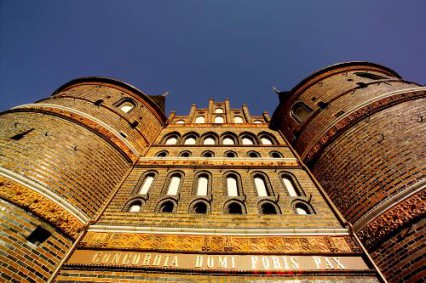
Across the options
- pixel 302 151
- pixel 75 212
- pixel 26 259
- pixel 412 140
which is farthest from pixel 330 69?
pixel 26 259

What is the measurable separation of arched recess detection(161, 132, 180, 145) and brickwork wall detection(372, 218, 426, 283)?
7.39 meters

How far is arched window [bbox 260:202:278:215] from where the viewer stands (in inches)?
243

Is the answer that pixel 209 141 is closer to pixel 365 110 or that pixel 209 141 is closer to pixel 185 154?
pixel 185 154

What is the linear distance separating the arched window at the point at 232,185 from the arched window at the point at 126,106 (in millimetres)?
4758

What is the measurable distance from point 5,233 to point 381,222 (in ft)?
21.6

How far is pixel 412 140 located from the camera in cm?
570

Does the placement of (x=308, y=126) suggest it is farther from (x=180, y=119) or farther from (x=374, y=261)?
(x=180, y=119)

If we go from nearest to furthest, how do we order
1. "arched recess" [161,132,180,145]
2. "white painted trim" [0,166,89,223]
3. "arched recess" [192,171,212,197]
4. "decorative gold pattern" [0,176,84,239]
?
"decorative gold pattern" [0,176,84,239] → "white painted trim" [0,166,89,223] → "arched recess" [192,171,212,197] → "arched recess" [161,132,180,145]

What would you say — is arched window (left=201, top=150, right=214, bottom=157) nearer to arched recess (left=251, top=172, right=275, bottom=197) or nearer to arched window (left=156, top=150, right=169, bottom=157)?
arched window (left=156, top=150, right=169, bottom=157)

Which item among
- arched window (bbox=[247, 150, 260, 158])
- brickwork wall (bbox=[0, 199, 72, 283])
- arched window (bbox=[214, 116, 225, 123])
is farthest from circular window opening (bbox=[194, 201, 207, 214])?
arched window (bbox=[214, 116, 225, 123])

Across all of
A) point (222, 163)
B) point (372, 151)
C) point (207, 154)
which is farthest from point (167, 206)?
point (372, 151)

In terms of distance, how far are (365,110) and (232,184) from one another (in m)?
4.21

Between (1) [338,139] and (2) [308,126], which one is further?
(2) [308,126]

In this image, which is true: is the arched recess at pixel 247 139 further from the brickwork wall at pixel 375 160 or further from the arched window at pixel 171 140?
the brickwork wall at pixel 375 160
